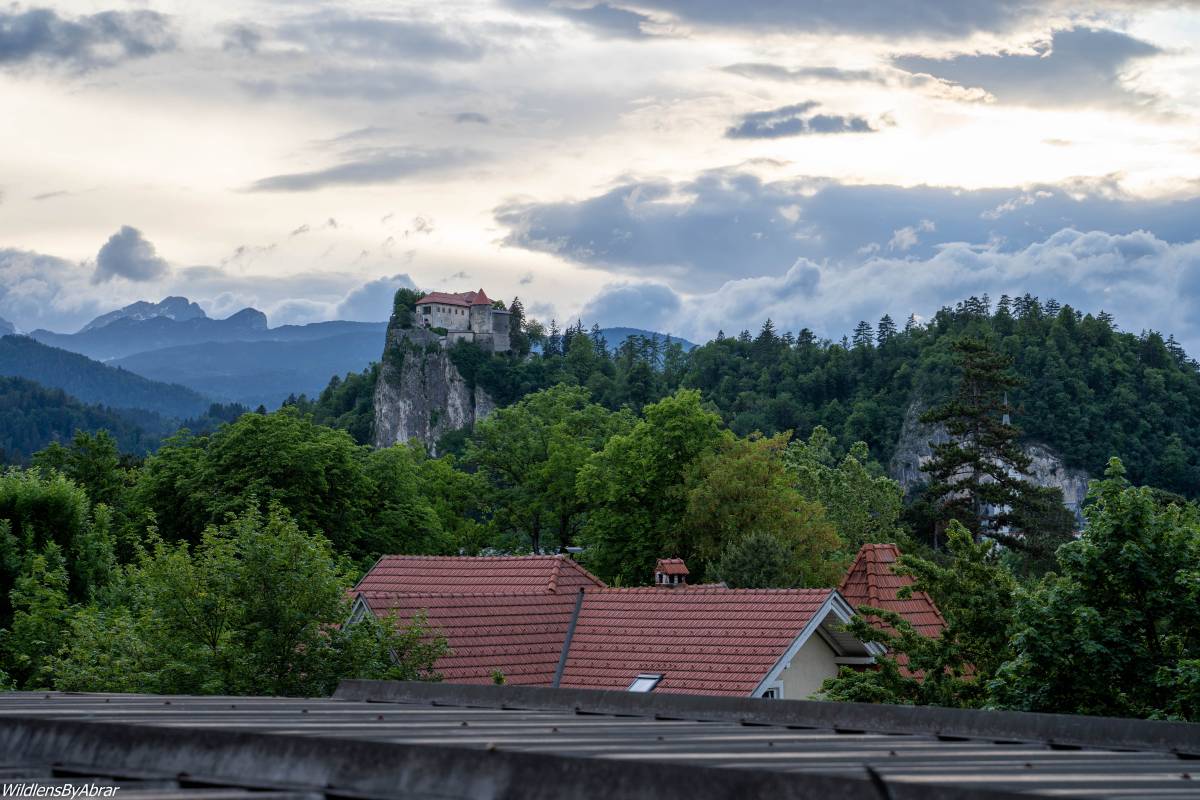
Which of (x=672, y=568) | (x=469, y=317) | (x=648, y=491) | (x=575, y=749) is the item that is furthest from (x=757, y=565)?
(x=469, y=317)

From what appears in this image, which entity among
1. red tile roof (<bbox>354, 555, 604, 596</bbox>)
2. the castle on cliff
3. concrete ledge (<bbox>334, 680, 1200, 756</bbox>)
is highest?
concrete ledge (<bbox>334, 680, 1200, 756</bbox>)

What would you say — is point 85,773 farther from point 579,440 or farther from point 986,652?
point 579,440

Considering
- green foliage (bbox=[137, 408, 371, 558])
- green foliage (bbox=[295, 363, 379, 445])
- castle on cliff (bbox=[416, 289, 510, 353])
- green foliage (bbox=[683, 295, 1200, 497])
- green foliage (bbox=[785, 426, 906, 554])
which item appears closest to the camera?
green foliage (bbox=[137, 408, 371, 558])

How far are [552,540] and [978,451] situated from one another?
2729 centimetres

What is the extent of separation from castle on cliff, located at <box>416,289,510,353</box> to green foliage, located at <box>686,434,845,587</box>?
135 metres

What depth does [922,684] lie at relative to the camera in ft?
54.4

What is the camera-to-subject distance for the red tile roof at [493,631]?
72.8 feet

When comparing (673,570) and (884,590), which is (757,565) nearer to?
(673,570)

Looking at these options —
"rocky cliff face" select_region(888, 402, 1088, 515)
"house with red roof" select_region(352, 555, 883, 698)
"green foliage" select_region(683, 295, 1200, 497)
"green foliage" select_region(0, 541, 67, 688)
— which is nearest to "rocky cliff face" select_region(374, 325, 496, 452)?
"green foliage" select_region(683, 295, 1200, 497)

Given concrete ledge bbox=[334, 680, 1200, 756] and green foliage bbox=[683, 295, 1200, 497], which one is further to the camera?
green foliage bbox=[683, 295, 1200, 497]

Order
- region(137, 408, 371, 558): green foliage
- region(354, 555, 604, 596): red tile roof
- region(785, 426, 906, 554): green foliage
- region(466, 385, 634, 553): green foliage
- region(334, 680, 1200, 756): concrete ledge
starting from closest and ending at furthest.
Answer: region(334, 680, 1200, 756): concrete ledge, region(354, 555, 604, 596): red tile roof, region(137, 408, 371, 558): green foliage, region(466, 385, 634, 553): green foliage, region(785, 426, 906, 554): green foliage

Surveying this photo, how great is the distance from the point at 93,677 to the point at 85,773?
44.3 ft

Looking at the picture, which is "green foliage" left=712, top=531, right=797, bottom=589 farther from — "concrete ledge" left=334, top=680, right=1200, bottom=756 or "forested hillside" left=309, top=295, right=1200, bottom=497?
"forested hillside" left=309, top=295, right=1200, bottom=497

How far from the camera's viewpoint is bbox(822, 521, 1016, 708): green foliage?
16156 millimetres
